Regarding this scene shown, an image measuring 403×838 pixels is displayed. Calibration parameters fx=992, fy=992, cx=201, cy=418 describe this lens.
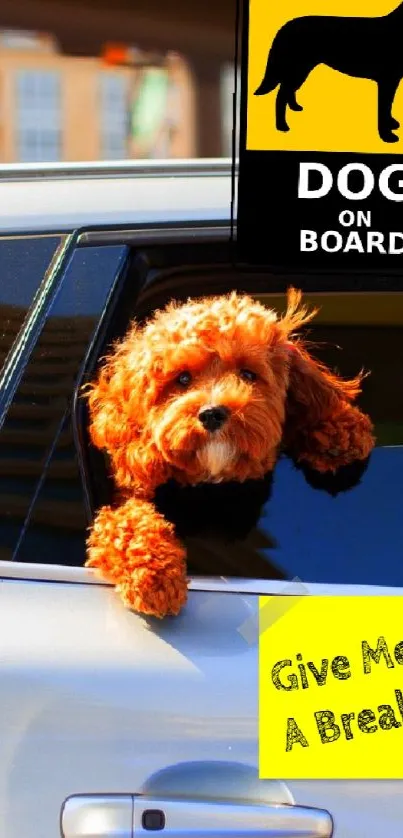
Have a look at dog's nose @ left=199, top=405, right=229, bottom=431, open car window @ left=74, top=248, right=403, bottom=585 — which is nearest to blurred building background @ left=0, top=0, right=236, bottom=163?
open car window @ left=74, top=248, right=403, bottom=585

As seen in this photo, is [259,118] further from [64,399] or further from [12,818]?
[12,818]

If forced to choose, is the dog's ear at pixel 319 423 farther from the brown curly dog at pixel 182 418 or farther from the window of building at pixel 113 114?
the window of building at pixel 113 114

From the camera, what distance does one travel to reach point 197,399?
161 centimetres

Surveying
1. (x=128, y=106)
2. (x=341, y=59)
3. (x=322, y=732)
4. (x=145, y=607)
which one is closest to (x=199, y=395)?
(x=145, y=607)

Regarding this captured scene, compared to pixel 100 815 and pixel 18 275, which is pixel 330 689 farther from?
pixel 18 275

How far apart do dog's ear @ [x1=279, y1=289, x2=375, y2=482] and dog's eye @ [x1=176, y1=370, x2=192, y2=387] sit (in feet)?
0.70

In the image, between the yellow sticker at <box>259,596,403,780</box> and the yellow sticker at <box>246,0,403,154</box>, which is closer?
the yellow sticker at <box>259,596,403,780</box>

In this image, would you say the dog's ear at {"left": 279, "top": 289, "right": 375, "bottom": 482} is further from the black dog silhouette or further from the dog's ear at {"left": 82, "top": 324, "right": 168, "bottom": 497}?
the black dog silhouette

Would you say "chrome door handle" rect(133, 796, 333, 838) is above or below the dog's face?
below

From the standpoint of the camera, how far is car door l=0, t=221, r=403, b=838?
1525 mm

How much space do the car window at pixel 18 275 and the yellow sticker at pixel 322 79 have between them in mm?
534

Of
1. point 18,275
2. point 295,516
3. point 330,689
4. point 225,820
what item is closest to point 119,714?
point 225,820

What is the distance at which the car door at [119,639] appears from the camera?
1525 millimetres

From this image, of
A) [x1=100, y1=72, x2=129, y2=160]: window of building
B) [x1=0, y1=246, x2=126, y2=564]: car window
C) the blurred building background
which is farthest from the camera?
[x1=100, y1=72, x2=129, y2=160]: window of building
